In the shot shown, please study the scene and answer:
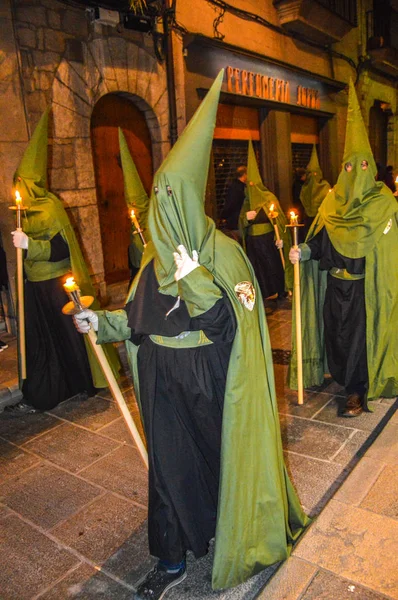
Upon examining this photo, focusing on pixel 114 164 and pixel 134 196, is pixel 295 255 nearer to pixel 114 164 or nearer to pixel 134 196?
pixel 134 196

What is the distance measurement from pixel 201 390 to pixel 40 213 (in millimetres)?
3031

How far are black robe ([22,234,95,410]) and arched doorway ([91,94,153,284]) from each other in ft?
11.5

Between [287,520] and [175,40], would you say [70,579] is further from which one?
[175,40]

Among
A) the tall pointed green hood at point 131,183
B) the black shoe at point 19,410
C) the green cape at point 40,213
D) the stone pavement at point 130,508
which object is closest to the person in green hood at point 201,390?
the stone pavement at point 130,508

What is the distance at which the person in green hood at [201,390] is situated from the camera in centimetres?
240

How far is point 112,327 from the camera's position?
272cm

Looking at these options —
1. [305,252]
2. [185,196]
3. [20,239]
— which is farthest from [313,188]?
[185,196]

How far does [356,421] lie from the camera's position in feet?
14.4

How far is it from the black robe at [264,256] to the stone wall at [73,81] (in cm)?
251

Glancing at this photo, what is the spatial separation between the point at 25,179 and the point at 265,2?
9113mm

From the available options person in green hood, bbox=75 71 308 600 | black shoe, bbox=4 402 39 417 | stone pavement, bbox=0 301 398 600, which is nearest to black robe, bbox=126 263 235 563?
person in green hood, bbox=75 71 308 600

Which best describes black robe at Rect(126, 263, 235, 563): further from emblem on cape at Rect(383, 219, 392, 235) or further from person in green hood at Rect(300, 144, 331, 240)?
person in green hood at Rect(300, 144, 331, 240)

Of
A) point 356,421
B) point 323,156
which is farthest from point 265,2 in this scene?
point 356,421

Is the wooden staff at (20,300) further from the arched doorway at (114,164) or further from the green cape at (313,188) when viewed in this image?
the green cape at (313,188)
